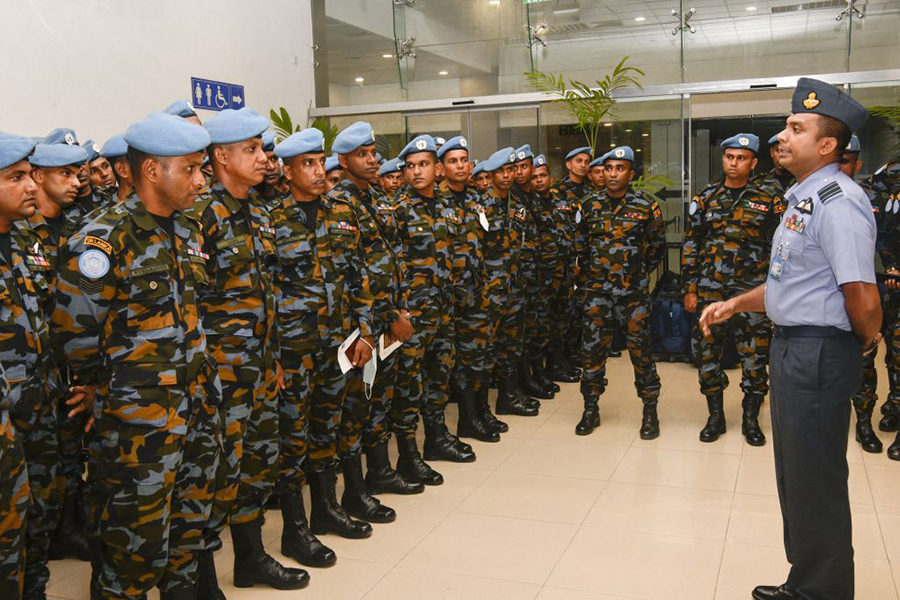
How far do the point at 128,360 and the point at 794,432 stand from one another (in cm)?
214

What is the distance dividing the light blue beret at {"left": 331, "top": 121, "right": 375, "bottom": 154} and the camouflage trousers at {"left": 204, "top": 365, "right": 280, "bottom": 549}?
127cm

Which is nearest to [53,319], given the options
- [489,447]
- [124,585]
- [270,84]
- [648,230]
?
[124,585]

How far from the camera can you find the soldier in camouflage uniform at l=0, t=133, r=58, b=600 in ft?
7.47

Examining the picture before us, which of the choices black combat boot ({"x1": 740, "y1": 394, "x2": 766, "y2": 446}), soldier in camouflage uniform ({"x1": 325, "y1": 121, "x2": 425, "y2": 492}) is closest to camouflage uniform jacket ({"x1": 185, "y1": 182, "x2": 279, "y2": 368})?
soldier in camouflage uniform ({"x1": 325, "y1": 121, "x2": 425, "y2": 492})

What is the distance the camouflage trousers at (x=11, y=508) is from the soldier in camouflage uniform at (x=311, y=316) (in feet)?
3.81

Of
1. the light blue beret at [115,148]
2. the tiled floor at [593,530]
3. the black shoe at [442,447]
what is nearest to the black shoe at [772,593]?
the tiled floor at [593,530]

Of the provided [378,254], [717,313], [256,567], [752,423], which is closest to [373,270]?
[378,254]

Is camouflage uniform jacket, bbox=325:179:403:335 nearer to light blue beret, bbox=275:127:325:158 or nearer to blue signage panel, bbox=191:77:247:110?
light blue beret, bbox=275:127:325:158

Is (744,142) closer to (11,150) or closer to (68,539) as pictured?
(11,150)

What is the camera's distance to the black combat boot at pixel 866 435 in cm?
477

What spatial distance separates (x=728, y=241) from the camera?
502cm

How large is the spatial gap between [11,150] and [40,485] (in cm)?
119

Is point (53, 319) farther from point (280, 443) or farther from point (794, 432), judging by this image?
point (794, 432)

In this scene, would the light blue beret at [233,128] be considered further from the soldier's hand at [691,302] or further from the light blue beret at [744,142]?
the soldier's hand at [691,302]
